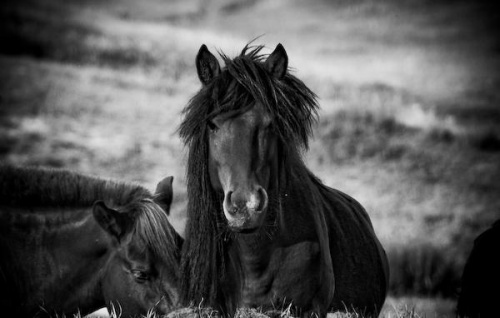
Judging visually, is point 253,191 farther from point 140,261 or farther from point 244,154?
point 140,261

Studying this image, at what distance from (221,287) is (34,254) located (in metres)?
2.04

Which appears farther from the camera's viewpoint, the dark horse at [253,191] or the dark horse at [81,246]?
the dark horse at [81,246]

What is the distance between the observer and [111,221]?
5.64 meters

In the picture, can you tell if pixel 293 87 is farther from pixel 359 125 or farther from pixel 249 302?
pixel 359 125

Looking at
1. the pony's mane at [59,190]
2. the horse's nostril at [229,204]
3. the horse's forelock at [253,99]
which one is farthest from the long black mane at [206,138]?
the pony's mane at [59,190]

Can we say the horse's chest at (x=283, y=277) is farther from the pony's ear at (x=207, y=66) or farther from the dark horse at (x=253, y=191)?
the pony's ear at (x=207, y=66)

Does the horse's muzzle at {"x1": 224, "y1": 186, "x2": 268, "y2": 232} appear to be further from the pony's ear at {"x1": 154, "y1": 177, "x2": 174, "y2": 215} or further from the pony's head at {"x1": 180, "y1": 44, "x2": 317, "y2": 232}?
the pony's ear at {"x1": 154, "y1": 177, "x2": 174, "y2": 215}

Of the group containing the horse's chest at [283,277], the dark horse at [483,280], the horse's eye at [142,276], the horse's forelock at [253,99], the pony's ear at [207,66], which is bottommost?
the dark horse at [483,280]

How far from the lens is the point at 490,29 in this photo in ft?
135

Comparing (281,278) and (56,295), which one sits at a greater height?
(281,278)

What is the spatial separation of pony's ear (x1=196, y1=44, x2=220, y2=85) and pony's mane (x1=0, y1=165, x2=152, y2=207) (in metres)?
1.81

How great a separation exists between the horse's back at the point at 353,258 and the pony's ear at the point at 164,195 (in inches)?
58.4

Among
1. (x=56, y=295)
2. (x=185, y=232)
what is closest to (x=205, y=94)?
(x=185, y=232)

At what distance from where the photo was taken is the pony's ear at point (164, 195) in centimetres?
623
